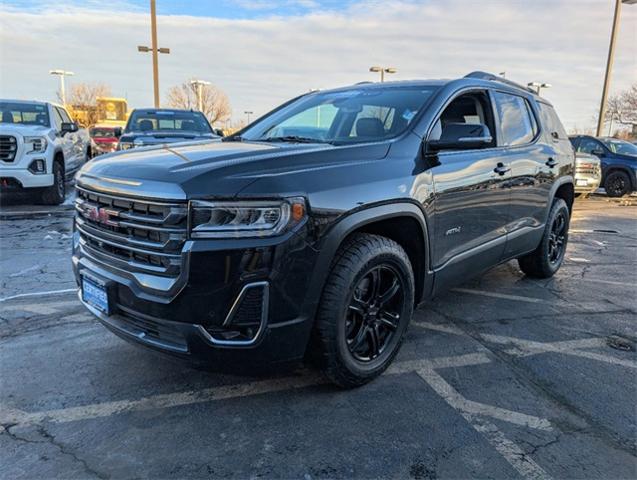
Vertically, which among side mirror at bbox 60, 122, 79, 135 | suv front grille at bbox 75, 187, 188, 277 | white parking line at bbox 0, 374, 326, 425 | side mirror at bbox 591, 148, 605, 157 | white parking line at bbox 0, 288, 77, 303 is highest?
side mirror at bbox 60, 122, 79, 135

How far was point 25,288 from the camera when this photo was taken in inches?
183

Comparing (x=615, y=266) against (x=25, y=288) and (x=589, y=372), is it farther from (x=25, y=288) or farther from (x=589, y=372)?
(x=25, y=288)

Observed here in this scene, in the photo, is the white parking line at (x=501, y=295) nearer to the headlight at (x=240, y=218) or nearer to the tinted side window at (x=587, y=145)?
Answer: the headlight at (x=240, y=218)

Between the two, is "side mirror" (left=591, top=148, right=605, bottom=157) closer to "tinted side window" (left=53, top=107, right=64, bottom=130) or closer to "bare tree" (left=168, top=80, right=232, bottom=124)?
"tinted side window" (left=53, top=107, right=64, bottom=130)

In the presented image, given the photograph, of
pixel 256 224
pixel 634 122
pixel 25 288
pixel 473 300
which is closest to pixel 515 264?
pixel 473 300

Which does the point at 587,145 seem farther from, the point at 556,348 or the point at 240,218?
the point at 240,218

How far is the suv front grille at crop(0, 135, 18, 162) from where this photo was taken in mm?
8555

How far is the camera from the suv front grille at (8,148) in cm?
855

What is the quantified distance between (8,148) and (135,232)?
7.72 metres

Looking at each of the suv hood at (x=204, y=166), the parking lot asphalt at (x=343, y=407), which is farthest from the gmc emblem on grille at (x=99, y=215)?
the parking lot asphalt at (x=343, y=407)

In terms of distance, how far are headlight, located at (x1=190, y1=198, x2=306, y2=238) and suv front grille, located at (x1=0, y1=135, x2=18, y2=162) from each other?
8.02 metres

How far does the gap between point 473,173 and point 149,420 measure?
8.65 ft

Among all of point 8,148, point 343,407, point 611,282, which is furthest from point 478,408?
point 8,148

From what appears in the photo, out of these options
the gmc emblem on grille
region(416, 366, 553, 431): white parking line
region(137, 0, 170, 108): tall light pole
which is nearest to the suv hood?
the gmc emblem on grille
